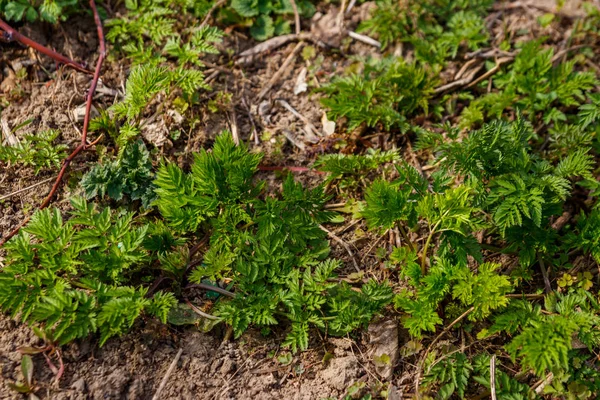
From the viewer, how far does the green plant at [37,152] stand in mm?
3252

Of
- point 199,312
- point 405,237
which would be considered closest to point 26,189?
point 199,312

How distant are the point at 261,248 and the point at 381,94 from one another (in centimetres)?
143

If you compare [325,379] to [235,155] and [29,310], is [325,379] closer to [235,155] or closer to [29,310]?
[235,155]

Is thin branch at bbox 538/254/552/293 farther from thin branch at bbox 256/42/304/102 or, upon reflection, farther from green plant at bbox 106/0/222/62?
green plant at bbox 106/0/222/62

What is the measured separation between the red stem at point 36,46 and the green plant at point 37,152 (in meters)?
0.56

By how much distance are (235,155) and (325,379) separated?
128cm

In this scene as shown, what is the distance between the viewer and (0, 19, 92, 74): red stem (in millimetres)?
3600

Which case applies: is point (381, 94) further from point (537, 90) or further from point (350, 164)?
point (537, 90)

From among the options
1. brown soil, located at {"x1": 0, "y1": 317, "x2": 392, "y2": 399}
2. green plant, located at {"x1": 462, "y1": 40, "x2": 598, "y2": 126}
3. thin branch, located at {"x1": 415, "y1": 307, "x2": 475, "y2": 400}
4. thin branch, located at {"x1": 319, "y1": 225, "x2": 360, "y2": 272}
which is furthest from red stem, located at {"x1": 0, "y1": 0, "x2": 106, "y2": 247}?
green plant, located at {"x1": 462, "y1": 40, "x2": 598, "y2": 126}

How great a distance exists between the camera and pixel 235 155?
10.1ft

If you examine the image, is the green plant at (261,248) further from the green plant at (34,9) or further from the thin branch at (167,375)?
the green plant at (34,9)

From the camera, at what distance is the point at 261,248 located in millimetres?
2996

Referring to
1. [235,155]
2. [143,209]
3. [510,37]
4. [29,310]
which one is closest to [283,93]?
[235,155]

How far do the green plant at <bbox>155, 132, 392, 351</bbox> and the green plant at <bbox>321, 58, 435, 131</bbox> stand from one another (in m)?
0.82
